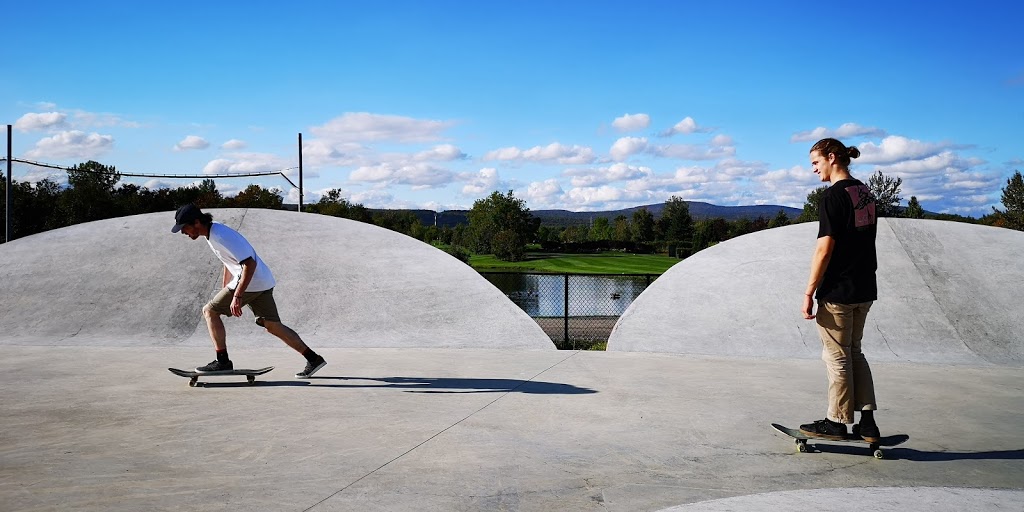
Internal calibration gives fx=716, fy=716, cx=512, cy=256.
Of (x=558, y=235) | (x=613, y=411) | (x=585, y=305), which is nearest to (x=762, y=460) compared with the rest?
(x=613, y=411)

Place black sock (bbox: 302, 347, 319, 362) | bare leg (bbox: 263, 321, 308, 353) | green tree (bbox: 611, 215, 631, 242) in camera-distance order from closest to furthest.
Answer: bare leg (bbox: 263, 321, 308, 353), black sock (bbox: 302, 347, 319, 362), green tree (bbox: 611, 215, 631, 242)

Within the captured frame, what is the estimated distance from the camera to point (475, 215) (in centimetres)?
10706

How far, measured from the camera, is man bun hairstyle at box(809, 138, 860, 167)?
471cm

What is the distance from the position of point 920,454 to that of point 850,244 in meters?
1.51

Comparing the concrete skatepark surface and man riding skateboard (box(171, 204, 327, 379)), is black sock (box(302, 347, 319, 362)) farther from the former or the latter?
the concrete skatepark surface

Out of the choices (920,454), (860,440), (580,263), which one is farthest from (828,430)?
(580,263)

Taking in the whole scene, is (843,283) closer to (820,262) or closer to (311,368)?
(820,262)

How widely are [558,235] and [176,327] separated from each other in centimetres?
11661

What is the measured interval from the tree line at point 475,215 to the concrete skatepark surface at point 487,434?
1179 cm

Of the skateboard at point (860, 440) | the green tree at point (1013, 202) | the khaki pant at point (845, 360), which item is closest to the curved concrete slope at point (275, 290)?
the skateboard at point (860, 440)

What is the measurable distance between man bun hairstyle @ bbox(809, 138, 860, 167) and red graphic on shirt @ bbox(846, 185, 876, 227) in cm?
24

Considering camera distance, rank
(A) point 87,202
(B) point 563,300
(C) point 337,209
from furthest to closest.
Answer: (C) point 337,209
(A) point 87,202
(B) point 563,300

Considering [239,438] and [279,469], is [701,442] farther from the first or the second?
[239,438]

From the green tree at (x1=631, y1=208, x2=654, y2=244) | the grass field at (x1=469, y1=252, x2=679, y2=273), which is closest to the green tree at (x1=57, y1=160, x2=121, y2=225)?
the grass field at (x1=469, y1=252, x2=679, y2=273)
